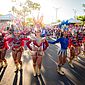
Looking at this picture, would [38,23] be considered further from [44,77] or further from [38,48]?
[44,77]

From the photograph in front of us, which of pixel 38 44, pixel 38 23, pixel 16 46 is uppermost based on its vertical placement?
pixel 38 23

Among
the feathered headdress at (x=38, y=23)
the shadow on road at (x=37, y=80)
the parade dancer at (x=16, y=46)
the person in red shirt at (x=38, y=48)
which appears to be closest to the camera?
the shadow on road at (x=37, y=80)

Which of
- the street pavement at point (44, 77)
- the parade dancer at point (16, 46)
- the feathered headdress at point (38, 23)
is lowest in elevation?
the street pavement at point (44, 77)

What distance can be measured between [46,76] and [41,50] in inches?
41.8

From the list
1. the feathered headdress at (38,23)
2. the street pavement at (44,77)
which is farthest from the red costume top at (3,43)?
the feathered headdress at (38,23)

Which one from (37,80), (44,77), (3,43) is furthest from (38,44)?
(3,43)

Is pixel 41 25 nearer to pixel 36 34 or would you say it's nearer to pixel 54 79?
pixel 36 34

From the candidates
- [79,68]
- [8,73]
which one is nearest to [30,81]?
[8,73]

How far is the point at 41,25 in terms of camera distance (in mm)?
9578

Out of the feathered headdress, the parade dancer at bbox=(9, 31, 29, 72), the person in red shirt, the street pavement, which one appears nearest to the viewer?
the street pavement

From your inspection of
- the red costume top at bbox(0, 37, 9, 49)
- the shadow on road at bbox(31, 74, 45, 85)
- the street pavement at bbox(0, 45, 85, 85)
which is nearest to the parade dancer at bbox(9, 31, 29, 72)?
the street pavement at bbox(0, 45, 85, 85)

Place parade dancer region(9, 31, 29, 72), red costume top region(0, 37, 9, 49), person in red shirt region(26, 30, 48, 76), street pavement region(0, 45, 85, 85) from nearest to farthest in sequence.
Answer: street pavement region(0, 45, 85, 85) → person in red shirt region(26, 30, 48, 76) → parade dancer region(9, 31, 29, 72) → red costume top region(0, 37, 9, 49)

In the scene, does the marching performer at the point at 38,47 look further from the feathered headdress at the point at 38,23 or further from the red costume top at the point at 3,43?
the red costume top at the point at 3,43

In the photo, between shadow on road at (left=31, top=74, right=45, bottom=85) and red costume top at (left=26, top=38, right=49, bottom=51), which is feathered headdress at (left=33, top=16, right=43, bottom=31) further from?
shadow on road at (left=31, top=74, right=45, bottom=85)
